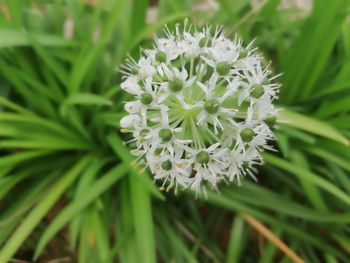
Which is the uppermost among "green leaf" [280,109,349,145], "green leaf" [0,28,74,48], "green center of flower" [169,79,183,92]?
"green leaf" [0,28,74,48]

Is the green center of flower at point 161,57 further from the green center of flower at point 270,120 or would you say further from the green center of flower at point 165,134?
the green center of flower at point 270,120

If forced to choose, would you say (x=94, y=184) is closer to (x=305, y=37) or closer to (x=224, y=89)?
(x=224, y=89)

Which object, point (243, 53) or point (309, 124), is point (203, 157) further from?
point (309, 124)

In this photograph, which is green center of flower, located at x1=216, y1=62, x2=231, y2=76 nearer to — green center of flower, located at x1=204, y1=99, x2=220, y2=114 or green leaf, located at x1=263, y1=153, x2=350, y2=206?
green center of flower, located at x1=204, y1=99, x2=220, y2=114

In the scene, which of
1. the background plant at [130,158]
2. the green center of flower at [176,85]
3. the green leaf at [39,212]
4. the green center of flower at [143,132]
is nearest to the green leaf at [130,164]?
the background plant at [130,158]

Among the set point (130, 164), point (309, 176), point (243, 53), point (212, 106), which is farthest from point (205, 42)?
point (309, 176)

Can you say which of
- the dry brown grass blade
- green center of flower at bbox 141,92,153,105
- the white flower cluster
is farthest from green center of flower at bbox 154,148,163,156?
the dry brown grass blade
